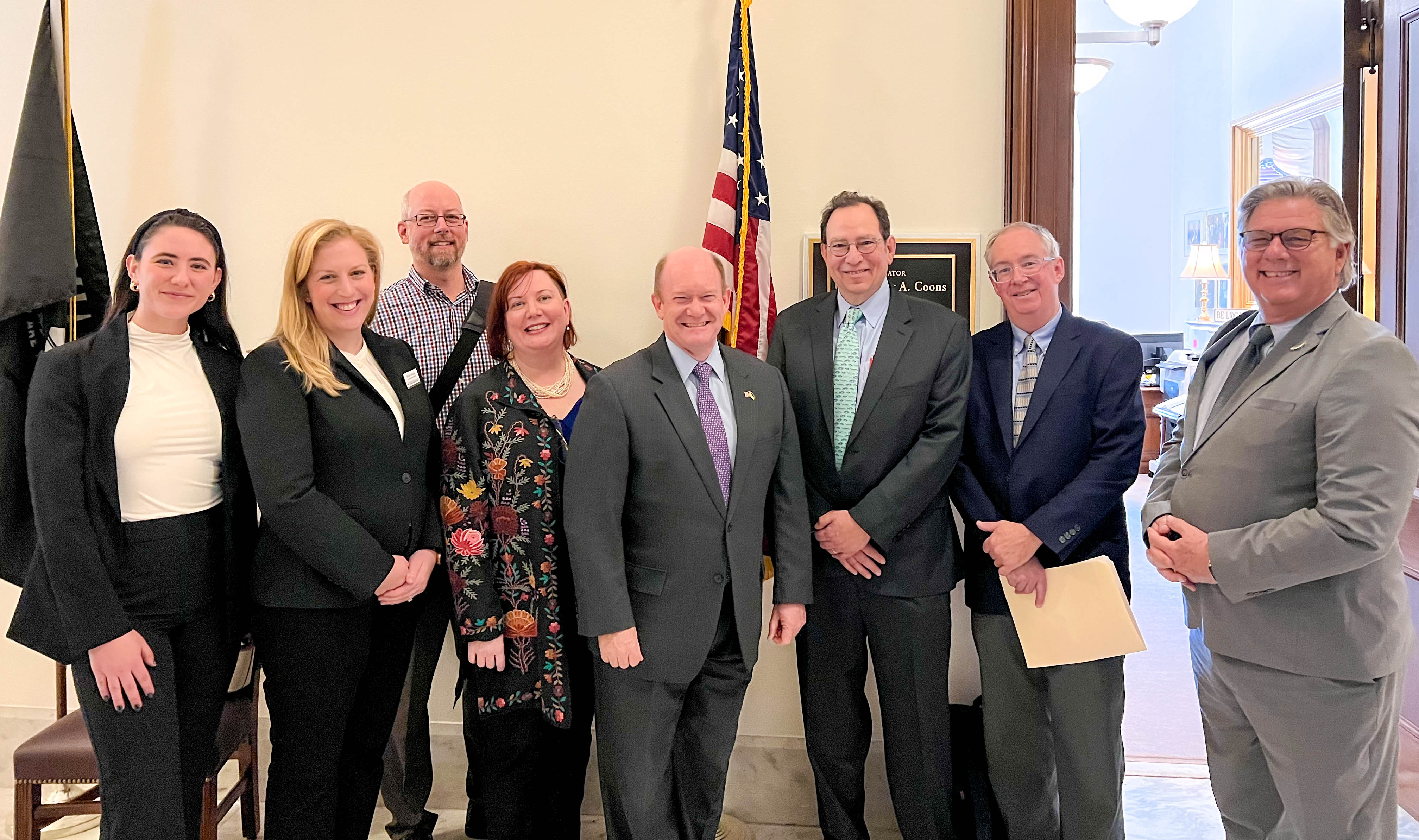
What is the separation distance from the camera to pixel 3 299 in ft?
8.85

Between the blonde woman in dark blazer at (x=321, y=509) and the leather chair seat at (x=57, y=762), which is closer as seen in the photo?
the blonde woman in dark blazer at (x=321, y=509)

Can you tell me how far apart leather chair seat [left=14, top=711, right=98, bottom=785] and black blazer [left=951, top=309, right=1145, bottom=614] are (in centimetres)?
253

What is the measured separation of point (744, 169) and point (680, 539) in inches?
50.9

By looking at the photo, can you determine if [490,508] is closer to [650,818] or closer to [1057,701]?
[650,818]

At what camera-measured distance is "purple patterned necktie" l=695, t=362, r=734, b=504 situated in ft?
7.55

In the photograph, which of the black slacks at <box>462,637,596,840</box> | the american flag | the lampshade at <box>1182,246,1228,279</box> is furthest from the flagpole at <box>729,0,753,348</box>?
the lampshade at <box>1182,246,1228,279</box>

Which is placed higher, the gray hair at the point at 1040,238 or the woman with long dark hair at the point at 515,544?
the gray hair at the point at 1040,238

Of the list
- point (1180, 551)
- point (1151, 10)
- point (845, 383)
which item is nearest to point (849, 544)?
point (845, 383)

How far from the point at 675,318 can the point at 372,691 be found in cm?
123

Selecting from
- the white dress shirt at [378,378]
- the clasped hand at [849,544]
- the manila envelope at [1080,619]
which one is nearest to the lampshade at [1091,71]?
the manila envelope at [1080,619]

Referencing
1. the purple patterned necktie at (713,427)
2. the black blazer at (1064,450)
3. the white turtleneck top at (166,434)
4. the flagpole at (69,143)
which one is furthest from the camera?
the flagpole at (69,143)

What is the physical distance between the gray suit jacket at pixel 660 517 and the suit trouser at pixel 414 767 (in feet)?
2.54

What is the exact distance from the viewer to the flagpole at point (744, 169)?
2.91 meters

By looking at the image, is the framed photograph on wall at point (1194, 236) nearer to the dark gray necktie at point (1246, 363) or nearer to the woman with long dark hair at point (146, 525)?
the dark gray necktie at point (1246, 363)
